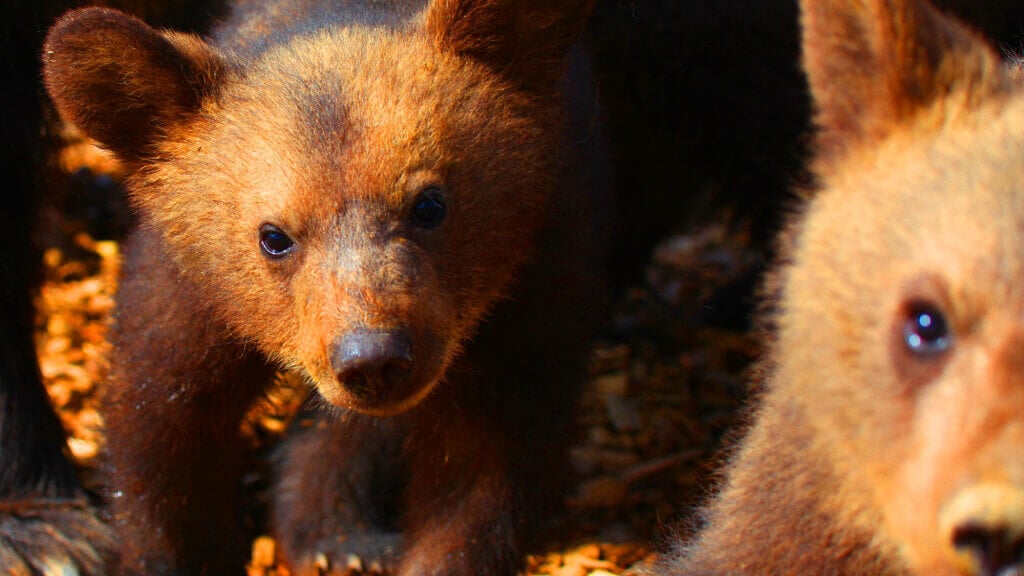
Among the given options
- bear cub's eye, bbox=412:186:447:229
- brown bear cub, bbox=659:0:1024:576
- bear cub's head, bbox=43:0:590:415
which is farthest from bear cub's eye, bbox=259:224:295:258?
brown bear cub, bbox=659:0:1024:576

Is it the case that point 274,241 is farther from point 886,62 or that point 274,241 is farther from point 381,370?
point 886,62

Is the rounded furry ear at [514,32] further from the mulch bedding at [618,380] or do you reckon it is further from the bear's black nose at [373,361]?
the mulch bedding at [618,380]

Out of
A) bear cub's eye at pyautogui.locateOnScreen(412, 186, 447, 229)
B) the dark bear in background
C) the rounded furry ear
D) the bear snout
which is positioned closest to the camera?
the bear snout

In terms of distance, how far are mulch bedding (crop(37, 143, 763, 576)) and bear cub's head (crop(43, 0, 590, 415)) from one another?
0.92 metres

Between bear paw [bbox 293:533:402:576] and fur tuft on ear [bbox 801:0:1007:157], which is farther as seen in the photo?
bear paw [bbox 293:533:402:576]

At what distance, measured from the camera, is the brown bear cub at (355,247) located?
4.11 meters

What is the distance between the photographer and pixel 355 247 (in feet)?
13.2

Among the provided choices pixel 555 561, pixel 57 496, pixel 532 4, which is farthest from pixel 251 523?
pixel 532 4

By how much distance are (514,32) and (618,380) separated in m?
2.93

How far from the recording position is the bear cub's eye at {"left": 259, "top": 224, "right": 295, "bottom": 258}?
4.24 metres

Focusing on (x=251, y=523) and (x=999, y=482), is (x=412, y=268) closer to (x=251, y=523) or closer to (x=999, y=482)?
(x=999, y=482)

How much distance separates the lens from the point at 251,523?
605 centimetres

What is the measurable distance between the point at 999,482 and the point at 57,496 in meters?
4.56

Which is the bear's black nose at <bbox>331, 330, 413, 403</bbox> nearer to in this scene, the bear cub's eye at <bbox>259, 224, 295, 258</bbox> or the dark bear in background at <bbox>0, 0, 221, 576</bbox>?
the bear cub's eye at <bbox>259, 224, 295, 258</bbox>
